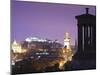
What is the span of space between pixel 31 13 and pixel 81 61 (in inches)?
36.0

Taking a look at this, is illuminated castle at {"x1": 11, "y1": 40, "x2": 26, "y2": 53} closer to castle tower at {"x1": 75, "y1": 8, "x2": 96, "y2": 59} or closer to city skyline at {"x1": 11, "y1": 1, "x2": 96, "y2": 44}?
city skyline at {"x1": 11, "y1": 1, "x2": 96, "y2": 44}

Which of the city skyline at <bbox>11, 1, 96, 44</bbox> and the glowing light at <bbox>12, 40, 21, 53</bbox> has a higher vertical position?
the city skyline at <bbox>11, 1, 96, 44</bbox>

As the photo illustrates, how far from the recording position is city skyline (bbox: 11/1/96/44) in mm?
3135

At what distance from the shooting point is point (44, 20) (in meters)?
3.26

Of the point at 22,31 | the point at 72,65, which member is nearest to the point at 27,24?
the point at 22,31

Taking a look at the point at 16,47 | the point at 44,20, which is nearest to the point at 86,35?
the point at 44,20

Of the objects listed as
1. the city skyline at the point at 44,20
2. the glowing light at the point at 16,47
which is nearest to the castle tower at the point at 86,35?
the city skyline at the point at 44,20

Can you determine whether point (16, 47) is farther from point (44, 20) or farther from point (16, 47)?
point (44, 20)

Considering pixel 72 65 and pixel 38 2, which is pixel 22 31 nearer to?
pixel 38 2

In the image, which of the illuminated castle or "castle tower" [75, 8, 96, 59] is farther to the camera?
"castle tower" [75, 8, 96, 59]

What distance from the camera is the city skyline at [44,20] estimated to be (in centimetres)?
313

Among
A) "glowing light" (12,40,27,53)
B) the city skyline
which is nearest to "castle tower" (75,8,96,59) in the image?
the city skyline

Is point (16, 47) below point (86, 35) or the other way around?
below

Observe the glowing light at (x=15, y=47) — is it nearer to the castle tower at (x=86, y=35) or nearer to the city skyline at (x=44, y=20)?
the city skyline at (x=44, y=20)
